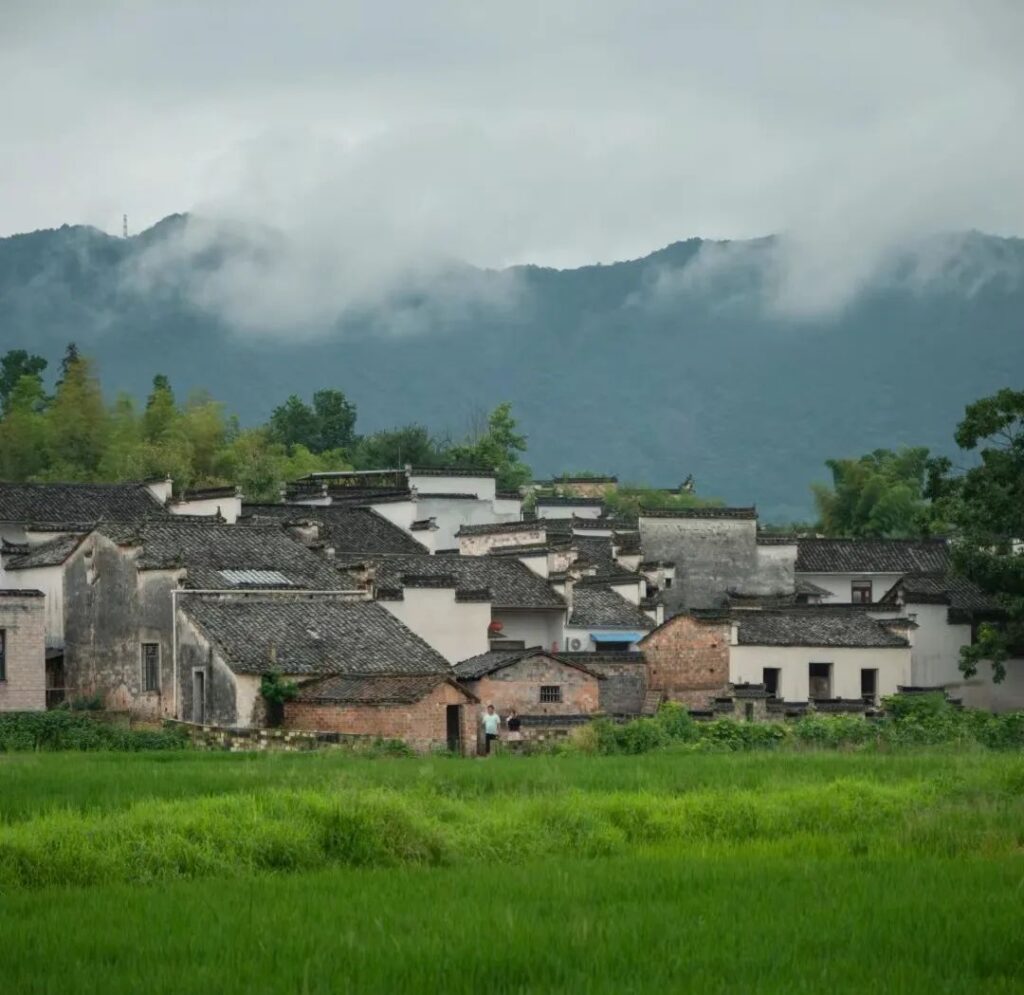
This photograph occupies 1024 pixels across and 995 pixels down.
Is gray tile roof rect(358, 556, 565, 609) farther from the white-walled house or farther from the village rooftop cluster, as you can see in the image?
the white-walled house

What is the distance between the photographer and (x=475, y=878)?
19812mm

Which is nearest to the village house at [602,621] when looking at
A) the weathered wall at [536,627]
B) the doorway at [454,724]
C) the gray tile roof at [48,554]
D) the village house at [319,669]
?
the weathered wall at [536,627]

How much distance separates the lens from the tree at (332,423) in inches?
4646

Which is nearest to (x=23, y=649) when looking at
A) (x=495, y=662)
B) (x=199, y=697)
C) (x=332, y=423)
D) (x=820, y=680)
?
(x=199, y=697)

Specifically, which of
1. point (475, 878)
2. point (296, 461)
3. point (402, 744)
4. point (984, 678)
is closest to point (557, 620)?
point (984, 678)

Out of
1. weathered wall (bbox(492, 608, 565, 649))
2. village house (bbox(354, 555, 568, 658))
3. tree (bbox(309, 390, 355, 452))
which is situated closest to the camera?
village house (bbox(354, 555, 568, 658))

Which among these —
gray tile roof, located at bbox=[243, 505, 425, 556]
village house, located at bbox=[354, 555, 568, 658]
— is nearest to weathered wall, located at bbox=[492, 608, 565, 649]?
village house, located at bbox=[354, 555, 568, 658]

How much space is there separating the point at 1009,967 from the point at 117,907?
6.78 metres

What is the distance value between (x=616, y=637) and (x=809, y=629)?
4.33 meters

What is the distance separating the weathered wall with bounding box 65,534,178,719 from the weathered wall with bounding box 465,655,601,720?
577 cm

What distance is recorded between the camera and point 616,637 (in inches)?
2061

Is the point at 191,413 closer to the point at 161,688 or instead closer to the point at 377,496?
the point at 377,496

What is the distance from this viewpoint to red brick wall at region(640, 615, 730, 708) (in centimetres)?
4938

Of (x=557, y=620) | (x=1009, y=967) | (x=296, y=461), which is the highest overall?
(x=296, y=461)
